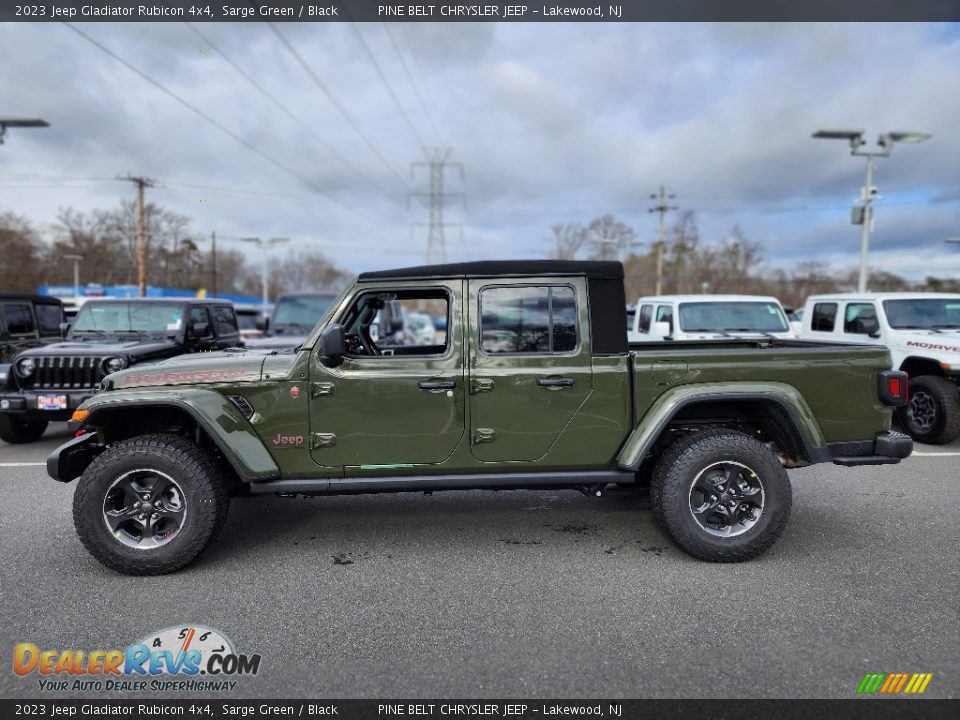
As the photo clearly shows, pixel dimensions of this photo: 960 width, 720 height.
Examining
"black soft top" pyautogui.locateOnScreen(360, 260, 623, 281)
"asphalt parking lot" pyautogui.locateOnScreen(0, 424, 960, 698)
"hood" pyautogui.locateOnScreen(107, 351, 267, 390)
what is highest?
"black soft top" pyautogui.locateOnScreen(360, 260, 623, 281)

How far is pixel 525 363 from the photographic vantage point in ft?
13.1

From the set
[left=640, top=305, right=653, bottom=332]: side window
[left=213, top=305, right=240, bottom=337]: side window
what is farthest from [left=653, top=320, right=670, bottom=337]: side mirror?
[left=213, top=305, right=240, bottom=337]: side window

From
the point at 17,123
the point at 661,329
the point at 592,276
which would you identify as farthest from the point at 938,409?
the point at 17,123

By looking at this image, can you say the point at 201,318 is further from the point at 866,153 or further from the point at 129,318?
the point at 866,153

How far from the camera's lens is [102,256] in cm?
6156

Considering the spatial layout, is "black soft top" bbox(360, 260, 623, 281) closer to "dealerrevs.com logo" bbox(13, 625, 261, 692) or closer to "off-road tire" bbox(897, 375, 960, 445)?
"dealerrevs.com logo" bbox(13, 625, 261, 692)

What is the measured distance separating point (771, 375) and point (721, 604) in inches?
59.8

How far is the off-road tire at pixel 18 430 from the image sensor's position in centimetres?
768

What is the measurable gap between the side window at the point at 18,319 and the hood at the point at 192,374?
7526 mm

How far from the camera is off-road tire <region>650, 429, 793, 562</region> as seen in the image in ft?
12.8

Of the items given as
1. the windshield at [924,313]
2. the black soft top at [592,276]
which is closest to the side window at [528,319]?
the black soft top at [592,276]

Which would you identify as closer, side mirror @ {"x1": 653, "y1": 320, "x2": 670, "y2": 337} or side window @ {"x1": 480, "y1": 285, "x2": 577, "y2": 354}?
side window @ {"x1": 480, "y1": 285, "x2": 577, "y2": 354}

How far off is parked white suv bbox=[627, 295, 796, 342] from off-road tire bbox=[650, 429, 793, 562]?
19.7 ft

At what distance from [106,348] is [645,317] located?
8.70 meters
